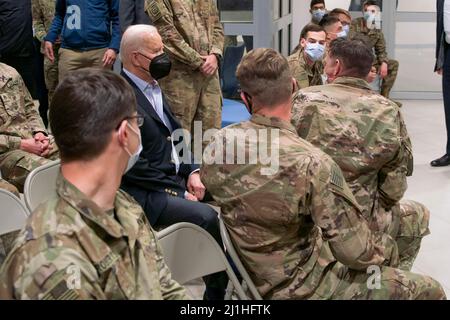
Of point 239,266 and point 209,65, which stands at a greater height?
point 209,65

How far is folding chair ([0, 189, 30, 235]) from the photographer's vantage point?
7.79 ft

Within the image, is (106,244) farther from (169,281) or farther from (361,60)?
(361,60)

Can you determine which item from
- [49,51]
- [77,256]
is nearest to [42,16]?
[49,51]

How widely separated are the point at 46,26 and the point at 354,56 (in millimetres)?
3439

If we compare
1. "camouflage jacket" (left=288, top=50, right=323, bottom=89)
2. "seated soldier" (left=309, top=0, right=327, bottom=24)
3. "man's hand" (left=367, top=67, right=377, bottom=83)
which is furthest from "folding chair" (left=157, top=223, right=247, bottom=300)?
"seated soldier" (left=309, top=0, right=327, bottom=24)

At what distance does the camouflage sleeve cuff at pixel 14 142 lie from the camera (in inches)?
132

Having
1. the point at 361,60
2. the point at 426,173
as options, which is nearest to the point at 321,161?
the point at 361,60

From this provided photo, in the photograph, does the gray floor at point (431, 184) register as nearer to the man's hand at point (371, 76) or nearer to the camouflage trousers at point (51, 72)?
the man's hand at point (371, 76)

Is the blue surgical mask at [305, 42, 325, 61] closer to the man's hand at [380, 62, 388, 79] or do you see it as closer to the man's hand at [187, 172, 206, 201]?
the man's hand at [187, 172, 206, 201]

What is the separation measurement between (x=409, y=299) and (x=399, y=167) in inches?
30.5

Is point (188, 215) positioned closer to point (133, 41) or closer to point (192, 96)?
point (133, 41)

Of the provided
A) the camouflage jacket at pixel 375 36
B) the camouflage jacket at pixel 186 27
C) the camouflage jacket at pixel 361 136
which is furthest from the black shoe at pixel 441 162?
the camouflage jacket at pixel 361 136

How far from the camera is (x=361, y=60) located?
9.12ft

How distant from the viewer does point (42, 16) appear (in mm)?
5438
